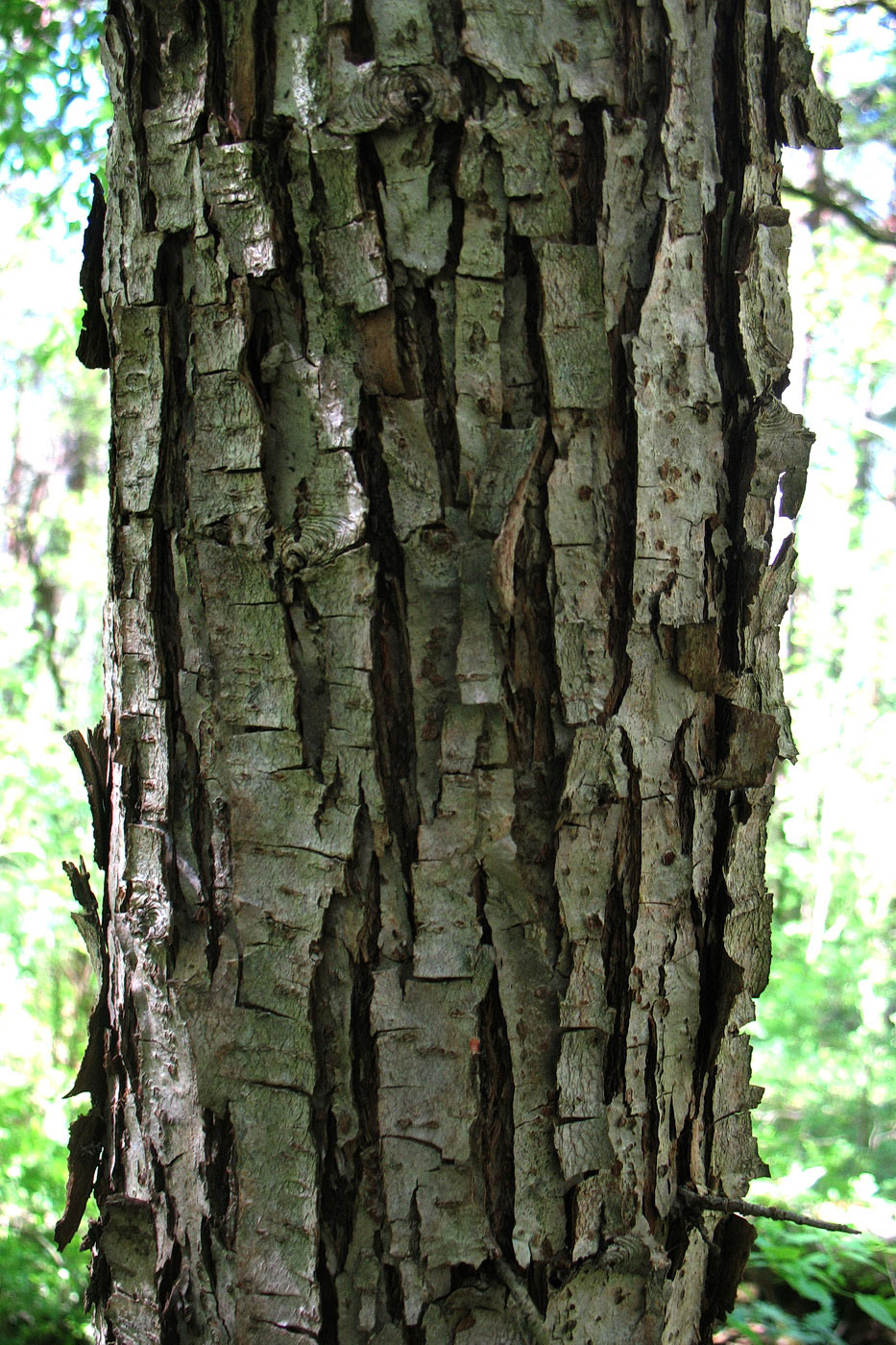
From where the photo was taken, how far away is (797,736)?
657 cm

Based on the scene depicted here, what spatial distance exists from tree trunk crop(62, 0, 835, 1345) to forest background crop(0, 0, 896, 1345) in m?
1.71

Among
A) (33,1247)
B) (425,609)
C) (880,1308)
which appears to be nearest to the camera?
(425,609)

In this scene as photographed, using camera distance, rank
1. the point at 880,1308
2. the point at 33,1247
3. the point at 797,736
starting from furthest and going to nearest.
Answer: the point at 797,736 < the point at 33,1247 < the point at 880,1308

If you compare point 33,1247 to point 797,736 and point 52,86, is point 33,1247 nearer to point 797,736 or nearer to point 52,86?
point 52,86

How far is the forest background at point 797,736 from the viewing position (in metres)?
2.67

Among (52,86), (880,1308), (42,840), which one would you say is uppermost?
(52,86)

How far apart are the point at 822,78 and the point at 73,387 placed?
572 centimetres

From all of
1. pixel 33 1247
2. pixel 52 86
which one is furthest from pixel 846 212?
pixel 33 1247

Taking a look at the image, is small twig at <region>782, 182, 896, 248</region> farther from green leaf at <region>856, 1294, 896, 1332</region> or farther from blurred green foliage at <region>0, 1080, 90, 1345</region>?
blurred green foliage at <region>0, 1080, 90, 1345</region>

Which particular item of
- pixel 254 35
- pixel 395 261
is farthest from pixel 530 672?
pixel 254 35

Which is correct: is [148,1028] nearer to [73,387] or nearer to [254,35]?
[254,35]

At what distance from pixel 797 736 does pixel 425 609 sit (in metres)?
6.27

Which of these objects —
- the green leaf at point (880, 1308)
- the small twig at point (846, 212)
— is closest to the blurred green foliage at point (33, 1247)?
the green leaf at point (880, 1308)

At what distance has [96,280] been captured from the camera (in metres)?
0.99
